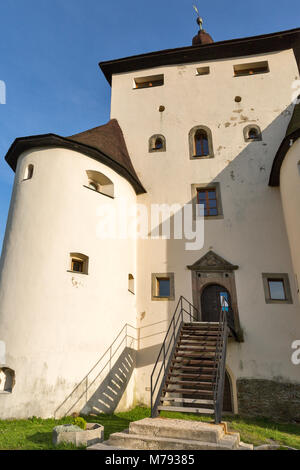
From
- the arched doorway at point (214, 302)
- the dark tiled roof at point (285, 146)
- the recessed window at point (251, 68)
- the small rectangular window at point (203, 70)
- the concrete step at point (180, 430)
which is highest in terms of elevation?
the small rectangular window at point (203, 70)

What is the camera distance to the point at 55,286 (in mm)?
9328

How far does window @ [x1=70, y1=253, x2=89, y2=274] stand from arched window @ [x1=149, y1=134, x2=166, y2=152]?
22.1ft

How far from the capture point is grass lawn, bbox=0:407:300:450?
5.97 metres

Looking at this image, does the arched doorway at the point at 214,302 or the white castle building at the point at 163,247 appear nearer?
the white castle building at the point at 163,247

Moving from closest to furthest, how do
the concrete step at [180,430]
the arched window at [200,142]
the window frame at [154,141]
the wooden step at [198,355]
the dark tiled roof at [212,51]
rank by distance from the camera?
the concrete step at [180,430]
the wooden step at [198,355]
the arched window at [200,142]
the window frame at [154,141]
the dark tiled roof at [212,51]

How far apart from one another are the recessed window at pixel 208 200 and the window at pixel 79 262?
4968 mm

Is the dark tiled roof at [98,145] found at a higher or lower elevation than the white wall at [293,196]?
higher

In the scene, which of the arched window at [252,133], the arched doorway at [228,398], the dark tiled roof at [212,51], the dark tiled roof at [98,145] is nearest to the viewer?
the arched doorway at [228,398]

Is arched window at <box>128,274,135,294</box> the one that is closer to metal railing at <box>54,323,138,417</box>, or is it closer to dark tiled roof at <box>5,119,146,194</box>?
metal railing at <box>54,323,138,417</box>

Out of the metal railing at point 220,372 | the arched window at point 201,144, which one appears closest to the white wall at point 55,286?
the metal railing at point 220,372

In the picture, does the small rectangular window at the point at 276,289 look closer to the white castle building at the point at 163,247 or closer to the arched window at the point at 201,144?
the white castle building at the point at 163,247

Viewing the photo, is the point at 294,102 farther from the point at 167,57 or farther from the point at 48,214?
the point at 48,214

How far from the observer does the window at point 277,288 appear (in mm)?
11344

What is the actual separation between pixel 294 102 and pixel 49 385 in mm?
14769
